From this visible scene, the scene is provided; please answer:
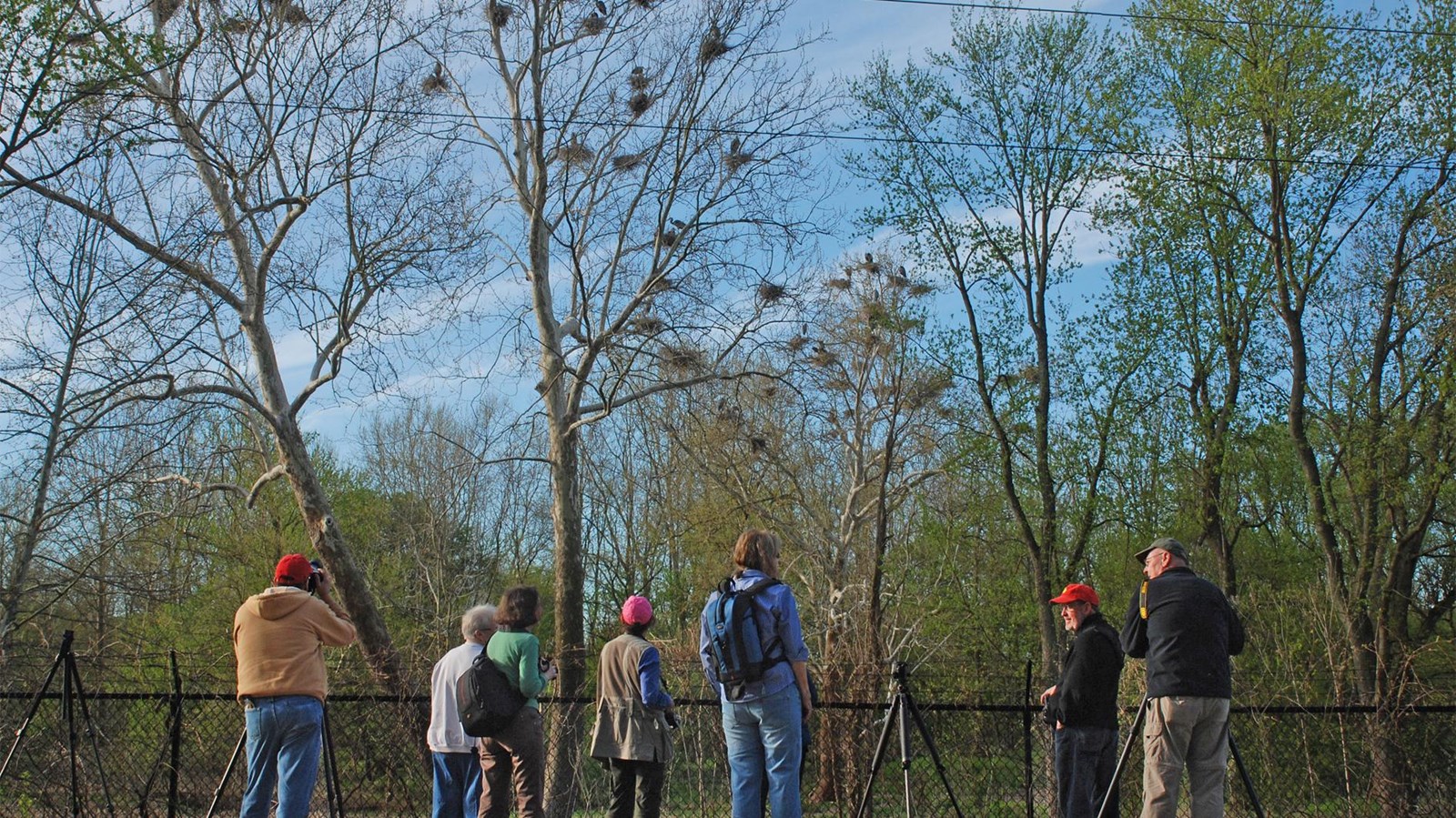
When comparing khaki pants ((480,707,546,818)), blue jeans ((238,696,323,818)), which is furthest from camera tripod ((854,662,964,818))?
blue jeans ((238,696,323,818))

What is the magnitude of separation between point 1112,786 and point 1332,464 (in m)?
14.2

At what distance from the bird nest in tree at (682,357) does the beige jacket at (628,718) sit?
9.02 metres

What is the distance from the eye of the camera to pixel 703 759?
30.3 feet

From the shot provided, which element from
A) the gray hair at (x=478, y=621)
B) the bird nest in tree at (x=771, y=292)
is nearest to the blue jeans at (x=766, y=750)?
the gray hair at (x=478, y=621)

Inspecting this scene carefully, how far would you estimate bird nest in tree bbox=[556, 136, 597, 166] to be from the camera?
51.4 ft

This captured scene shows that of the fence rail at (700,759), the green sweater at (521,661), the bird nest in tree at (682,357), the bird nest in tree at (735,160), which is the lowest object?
the fence rail at (700,759)

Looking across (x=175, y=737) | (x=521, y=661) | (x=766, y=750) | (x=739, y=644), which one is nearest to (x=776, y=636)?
(x=739, y=644)

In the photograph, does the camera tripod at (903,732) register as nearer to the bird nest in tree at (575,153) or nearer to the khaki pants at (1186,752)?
the khaki pants at (1186,752)

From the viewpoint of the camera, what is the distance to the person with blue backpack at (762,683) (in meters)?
5.52

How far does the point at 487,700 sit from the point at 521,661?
0.84 feet

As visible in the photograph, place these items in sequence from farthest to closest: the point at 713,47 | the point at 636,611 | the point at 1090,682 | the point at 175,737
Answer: the point at 713,47 → the point at 175,737 → the point at 1090,682 → the point at 636,611

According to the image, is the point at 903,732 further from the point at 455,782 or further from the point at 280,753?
the point at 280,753

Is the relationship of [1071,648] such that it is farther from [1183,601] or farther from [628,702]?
[628,702]

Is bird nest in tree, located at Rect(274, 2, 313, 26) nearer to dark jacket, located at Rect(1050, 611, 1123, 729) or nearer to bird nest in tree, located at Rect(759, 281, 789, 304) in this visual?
bird nest in tree, located at Rect(759, 281, 789, 304)
